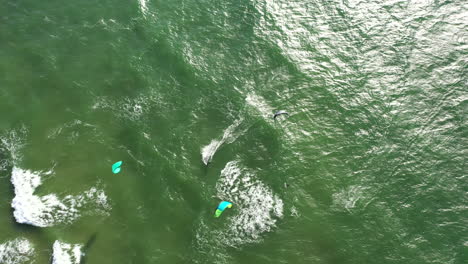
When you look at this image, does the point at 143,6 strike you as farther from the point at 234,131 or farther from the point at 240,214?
the point at 240,214

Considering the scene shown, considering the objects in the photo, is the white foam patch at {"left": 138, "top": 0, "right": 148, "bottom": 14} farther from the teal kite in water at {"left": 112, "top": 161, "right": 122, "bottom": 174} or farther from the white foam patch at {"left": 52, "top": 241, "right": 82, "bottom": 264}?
the white foam patch at {"left": 52, "top": 241, "right": 82, "bottom": 264}

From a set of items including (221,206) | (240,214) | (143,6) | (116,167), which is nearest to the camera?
(221,206)

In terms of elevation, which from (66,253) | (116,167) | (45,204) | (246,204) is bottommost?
(45,204)

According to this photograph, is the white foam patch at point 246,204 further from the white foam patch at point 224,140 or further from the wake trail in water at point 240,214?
the white foam patch at point 224,140

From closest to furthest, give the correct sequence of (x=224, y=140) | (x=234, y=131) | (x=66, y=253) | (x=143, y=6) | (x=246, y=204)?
(x=66, y=253) → (x=246, y=204) → (x=224, y=140) → (x=234, y=131) → (x=143, y=6)

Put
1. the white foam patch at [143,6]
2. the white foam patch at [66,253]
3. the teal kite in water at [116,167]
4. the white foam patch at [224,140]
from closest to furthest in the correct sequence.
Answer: the white foam patch at [66,253]
the teal kite in water at [116,167]
the white foam patch at [224,140]
the white foam patch at [143,6]

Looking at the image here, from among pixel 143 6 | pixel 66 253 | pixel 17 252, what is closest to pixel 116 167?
pixel 66 253

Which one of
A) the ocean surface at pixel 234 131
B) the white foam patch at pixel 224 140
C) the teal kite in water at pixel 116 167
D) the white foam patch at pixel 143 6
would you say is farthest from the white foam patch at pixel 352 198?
the white foam patch at pixel 143 6
